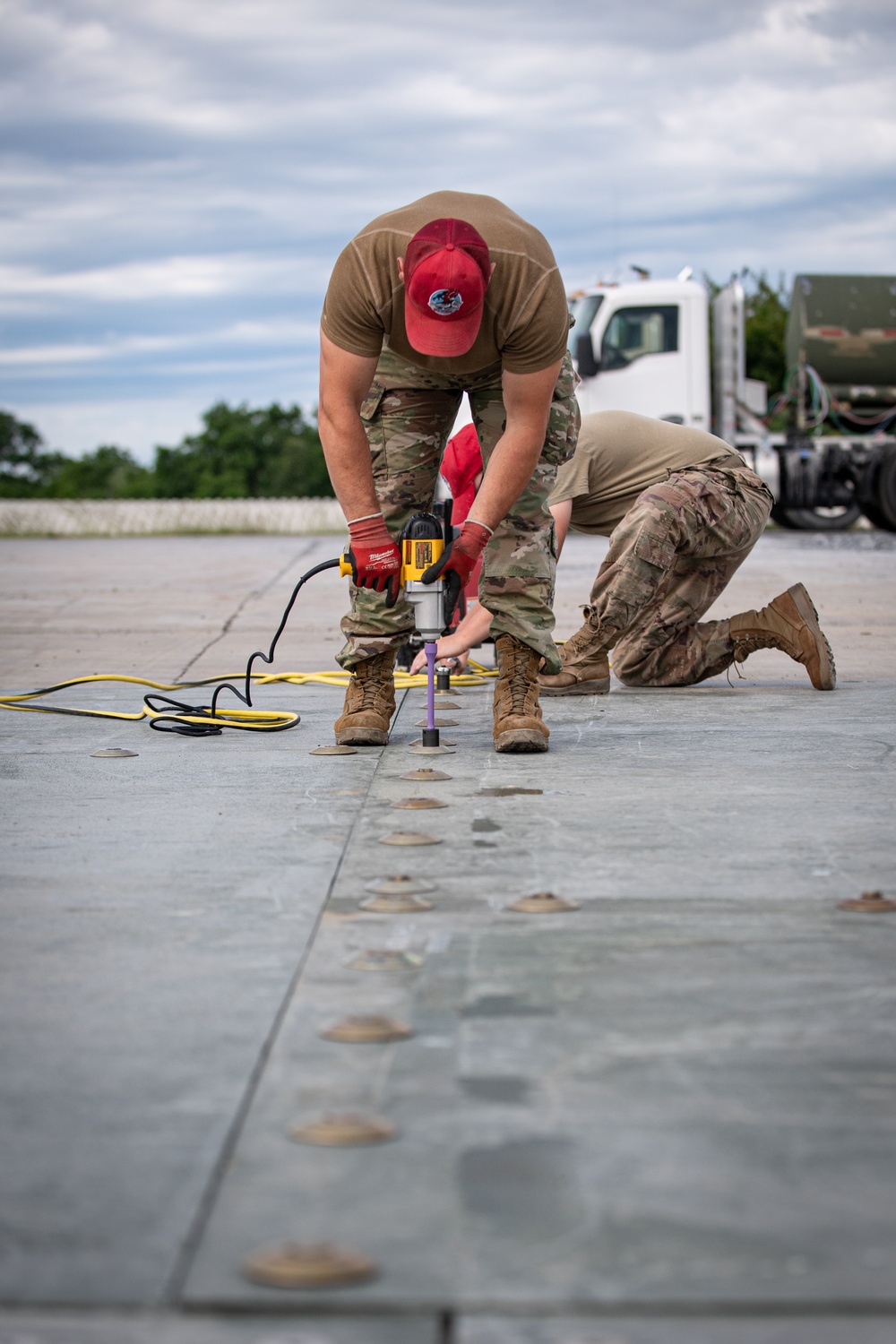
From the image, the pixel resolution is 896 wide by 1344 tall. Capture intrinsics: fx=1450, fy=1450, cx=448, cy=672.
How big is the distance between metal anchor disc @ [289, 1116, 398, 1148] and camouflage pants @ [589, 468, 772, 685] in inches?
131

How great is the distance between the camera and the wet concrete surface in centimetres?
121

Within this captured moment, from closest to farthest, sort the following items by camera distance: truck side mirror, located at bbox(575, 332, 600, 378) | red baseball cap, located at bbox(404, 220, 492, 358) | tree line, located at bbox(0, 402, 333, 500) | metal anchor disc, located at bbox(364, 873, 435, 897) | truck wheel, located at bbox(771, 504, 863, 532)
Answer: metal anchor disc, located at bbox(364, 873, 435, 897) < red baseball cap, located at bbox(404, 220, 492, 358) < truck side mirror, located at bbox(575, 332, 600, 378) < truck wheel, located at bbox(771, 504, 863, 532) < tree line, located at bbox(0, 402, 333, 500)

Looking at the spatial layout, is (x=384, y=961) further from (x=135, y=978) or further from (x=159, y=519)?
(x=159, y=519)

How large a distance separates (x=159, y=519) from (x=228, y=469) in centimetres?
4083

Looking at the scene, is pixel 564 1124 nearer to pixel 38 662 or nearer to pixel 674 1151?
pixel 674 1151

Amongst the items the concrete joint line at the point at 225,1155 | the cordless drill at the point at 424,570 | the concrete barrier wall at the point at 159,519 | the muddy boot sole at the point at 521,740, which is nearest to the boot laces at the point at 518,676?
the muddy boot sole at the point at 521,740

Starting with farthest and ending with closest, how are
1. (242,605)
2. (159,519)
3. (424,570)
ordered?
1. (159,519)
2. (242,605)
3. (424,570)

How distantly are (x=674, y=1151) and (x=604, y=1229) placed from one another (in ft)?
0.55

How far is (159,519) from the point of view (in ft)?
67.5

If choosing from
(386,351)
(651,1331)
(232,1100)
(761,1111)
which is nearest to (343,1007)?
(232,1100)

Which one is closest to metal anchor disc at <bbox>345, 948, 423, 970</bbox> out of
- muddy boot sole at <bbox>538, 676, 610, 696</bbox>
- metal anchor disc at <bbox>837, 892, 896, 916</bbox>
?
metal anchor disc at <bbox>837, 892, 896, 916</bbox>

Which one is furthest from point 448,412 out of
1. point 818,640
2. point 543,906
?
point 543,906

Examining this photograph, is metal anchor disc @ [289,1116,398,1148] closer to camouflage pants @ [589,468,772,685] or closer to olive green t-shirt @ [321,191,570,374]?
olive green t-shirt @ [321,191,570,374]

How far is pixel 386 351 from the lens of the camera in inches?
157
